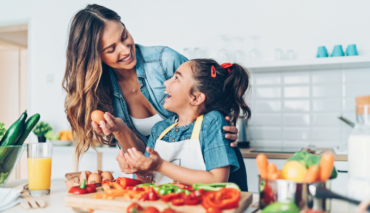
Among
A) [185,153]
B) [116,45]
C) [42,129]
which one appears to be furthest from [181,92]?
[42,129]

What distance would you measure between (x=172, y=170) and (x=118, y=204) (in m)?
0.25

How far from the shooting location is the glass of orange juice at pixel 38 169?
1034mm

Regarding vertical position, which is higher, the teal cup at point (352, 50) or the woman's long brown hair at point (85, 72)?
the teal cup at point (352, 50)

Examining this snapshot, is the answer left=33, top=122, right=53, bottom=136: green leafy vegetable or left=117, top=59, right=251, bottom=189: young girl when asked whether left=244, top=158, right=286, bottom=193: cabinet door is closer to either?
left=117, top=59, right=251, bottom=189: young girl

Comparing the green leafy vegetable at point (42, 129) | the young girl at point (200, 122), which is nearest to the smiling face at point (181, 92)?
the young girl at point (200, 122)

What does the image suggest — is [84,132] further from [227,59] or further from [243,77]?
[227,59]

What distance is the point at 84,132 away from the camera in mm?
1541

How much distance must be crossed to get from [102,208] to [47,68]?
116 inches

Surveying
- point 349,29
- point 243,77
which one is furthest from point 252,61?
point 243,77

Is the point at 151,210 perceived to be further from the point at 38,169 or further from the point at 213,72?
the point at 213,72

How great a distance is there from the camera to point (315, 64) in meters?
2.35

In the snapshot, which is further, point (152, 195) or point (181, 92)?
point (181, 92)

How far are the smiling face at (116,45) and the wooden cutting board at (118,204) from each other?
71cm

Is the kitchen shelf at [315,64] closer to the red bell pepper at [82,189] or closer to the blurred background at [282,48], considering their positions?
the blurred background at [282,48]
